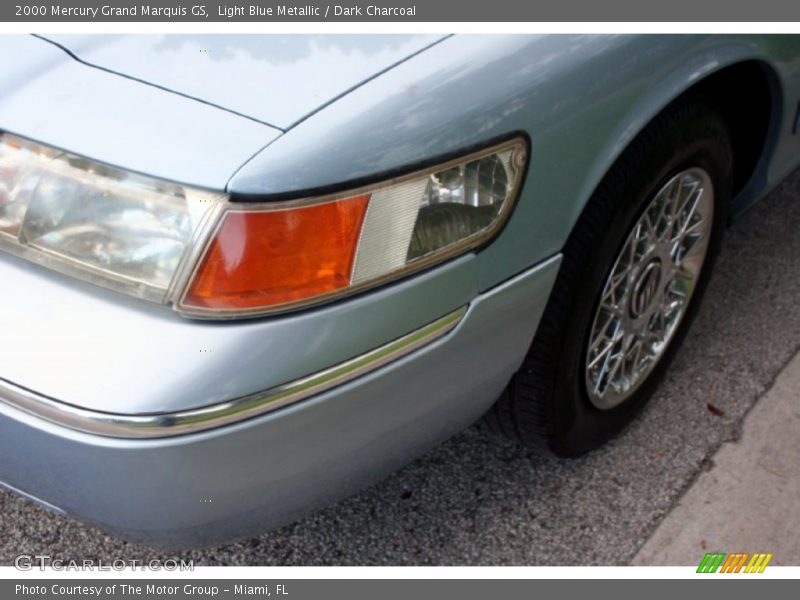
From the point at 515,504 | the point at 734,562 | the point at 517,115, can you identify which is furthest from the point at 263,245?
the point at 734,562

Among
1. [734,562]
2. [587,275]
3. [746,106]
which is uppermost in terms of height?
[746,106]

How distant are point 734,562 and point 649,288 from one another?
25.7 inches

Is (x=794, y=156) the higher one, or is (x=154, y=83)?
(x=154, y=83)

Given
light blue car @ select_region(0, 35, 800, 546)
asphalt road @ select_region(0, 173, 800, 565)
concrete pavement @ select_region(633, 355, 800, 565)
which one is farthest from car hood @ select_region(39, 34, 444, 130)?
concrete pavement @ select_region(633, 355, 800, 565)

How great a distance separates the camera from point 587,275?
6.58 feet

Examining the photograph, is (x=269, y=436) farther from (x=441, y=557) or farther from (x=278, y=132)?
(x=441, y=557)

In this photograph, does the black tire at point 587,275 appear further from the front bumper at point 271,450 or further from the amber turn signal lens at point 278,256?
the amber turn signal lens at point 278,256

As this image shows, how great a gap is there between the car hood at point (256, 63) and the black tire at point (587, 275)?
0.53 metres

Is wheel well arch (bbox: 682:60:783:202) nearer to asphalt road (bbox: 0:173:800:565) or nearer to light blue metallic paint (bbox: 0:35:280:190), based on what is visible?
asphalt road (bbox: 0:173:800:565)

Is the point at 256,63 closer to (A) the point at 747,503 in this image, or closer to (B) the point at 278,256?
(B) the point at 278,256

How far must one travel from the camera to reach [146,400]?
150 cm

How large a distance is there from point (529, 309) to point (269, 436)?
58 centimetres

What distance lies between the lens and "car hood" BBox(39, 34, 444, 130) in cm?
157

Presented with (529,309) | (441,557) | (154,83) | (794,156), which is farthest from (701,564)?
(154,83)
